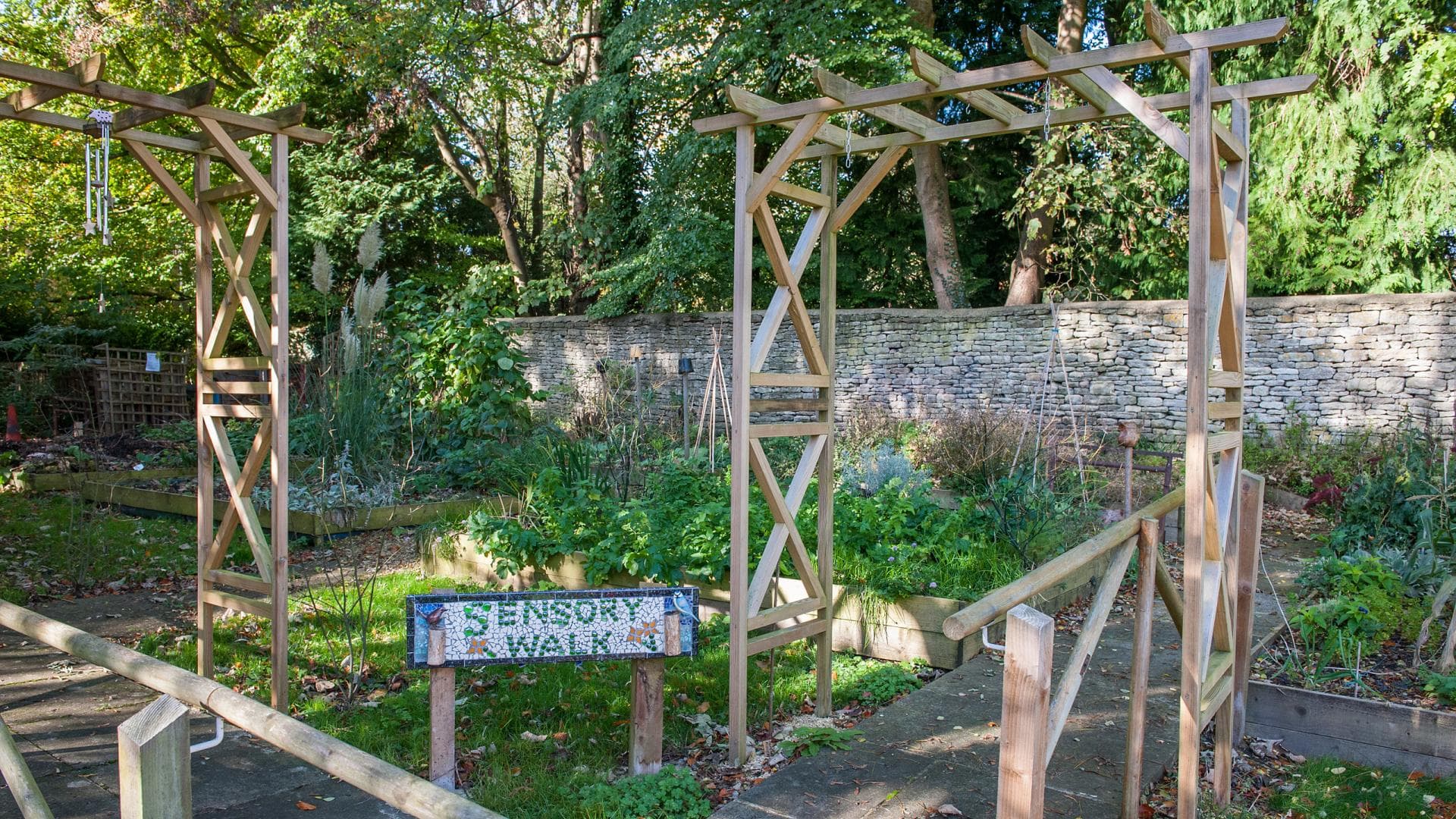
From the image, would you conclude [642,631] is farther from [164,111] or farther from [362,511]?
[362,511]

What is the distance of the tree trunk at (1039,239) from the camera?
1361 cm

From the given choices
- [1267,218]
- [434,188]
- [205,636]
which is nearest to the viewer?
[205,636]

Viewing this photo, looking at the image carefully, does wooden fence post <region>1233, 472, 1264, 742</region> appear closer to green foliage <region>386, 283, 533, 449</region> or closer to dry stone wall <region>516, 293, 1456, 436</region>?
dry stone wall <region>516, 293, 1456, 436</region>

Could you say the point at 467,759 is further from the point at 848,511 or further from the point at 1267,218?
the point at 1267,218

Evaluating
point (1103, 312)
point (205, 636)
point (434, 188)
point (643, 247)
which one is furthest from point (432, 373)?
point (434, 188)

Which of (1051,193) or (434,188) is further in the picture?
(434,188)

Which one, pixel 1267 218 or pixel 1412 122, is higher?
pixel 1412 122

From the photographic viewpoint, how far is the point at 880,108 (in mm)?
4094

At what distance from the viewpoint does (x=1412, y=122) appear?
12.0m

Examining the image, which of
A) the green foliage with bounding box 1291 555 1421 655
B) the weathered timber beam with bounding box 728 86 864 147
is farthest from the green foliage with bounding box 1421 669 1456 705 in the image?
the weathered timber beam with bounding box 728 86 864 147

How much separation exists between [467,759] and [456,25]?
1446 centimetres

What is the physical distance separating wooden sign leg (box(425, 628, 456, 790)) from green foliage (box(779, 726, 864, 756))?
4.22 ft

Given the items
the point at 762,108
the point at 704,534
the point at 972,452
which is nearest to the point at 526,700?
the point at 704,534

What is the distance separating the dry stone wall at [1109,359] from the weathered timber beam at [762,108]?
16.2 feet
